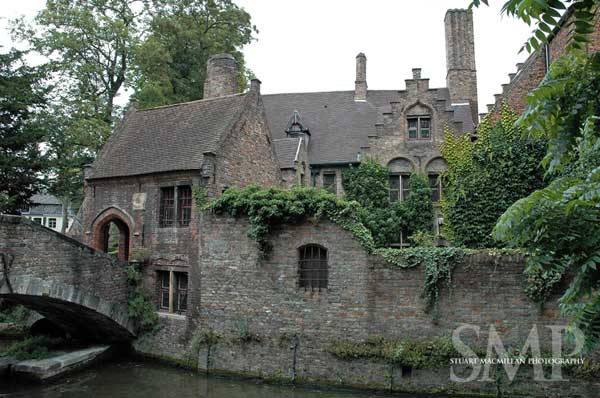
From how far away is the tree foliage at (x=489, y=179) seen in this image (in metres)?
15.9

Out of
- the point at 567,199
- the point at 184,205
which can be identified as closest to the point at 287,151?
the point at 184,205

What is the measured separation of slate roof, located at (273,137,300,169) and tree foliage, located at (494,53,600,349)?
55.9ft

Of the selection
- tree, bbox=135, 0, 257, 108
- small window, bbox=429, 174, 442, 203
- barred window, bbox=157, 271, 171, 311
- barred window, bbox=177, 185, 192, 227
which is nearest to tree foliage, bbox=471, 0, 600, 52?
barred window, bbox=177, 185, 192, 227

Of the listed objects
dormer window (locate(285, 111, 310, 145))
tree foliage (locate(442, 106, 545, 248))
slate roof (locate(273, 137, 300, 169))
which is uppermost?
dormer window (locate(285, 111, 310, 145))

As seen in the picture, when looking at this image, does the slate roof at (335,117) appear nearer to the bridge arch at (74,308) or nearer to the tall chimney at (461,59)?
the tall chimney at (461,59)

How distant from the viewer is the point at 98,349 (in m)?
16.1

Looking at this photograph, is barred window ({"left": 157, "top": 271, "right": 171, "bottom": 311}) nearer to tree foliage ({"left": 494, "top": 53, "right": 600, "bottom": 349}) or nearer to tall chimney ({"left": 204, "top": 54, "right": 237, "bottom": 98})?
tall chimney ({"left": 204, "top": 54, "right": 237, "bottom": 98})

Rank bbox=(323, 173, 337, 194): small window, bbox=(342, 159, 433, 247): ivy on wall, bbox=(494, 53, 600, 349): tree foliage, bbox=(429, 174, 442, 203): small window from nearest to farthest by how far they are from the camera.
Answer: bbox=(494, 53, 600, 349): tree foliage < bbox=(342, 159, 433, 247): ivy on wall < bbox=(429, 174, 442, 203): small window < bbox=(323, 173, 337, 194): small window

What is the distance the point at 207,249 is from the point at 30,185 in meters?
9.08

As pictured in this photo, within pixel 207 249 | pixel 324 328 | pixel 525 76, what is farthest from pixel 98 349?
pixel 525 76

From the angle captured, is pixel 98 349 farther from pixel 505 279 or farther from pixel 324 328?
pixel 505 279

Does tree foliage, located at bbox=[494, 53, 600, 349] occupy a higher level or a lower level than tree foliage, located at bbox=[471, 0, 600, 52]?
lower

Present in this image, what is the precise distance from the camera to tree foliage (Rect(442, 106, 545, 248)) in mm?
15891

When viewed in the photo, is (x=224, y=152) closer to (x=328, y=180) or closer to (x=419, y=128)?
(x=328, y=180)
